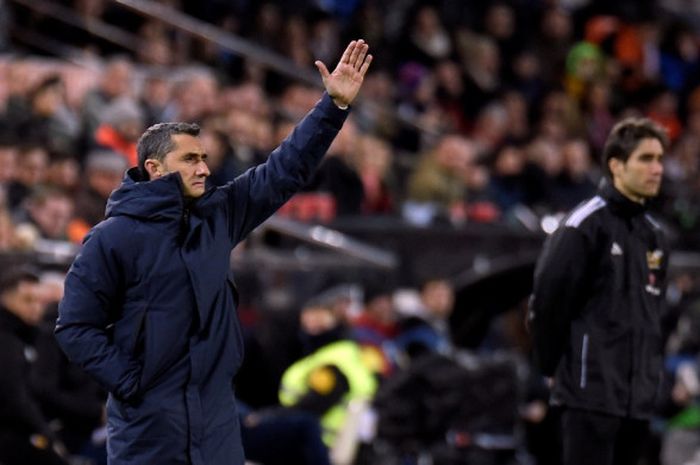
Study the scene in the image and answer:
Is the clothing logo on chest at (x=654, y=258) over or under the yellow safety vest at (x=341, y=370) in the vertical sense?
over

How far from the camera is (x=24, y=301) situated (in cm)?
853

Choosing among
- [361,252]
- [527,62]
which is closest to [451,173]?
[361,252]

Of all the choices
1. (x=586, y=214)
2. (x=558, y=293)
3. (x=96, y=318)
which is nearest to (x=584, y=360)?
(x=558, y=293)

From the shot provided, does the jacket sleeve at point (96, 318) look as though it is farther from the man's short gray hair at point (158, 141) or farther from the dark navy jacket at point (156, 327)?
the man's short gray hair at point (158, 141)

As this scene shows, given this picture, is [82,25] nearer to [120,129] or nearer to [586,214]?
[120,129]

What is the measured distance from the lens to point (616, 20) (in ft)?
64.6

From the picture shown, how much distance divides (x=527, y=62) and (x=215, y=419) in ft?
42.4

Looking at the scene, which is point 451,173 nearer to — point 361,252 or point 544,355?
point 361,252

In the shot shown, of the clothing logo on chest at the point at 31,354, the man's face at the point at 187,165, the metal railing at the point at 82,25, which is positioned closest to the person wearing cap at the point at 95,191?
the clothing logo on chest at the point at 31,354

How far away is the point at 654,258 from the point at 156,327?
2502 millimetres

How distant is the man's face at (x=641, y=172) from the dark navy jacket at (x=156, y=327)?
2.12 m

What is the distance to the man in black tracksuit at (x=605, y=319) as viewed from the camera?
707cm

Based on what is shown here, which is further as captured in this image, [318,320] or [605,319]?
[318,320]

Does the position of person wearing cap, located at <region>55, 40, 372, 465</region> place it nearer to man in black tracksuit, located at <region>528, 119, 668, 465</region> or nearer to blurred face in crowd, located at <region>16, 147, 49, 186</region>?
man in black tracksuit, located at <region>528, 119, 668, 465</region>
